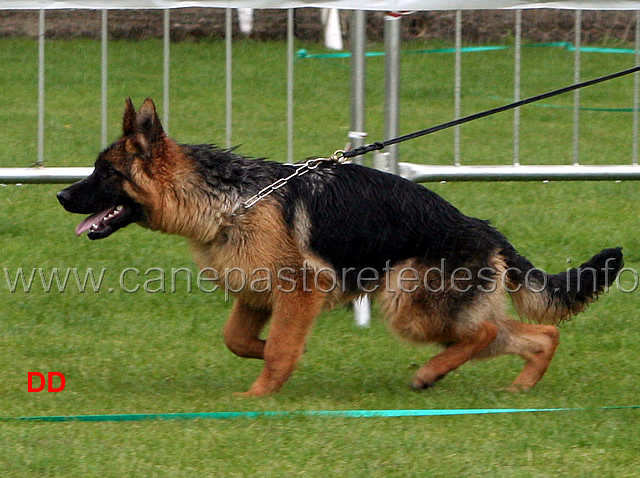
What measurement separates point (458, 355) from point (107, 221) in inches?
75.0

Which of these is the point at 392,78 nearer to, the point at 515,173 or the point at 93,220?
the point at 515,173

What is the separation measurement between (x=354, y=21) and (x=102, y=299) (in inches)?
101

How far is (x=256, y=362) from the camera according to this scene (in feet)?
20.9

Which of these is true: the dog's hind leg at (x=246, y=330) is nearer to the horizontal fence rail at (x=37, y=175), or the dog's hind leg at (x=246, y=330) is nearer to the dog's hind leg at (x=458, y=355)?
the dog's hind leg at (x=458, y=355)

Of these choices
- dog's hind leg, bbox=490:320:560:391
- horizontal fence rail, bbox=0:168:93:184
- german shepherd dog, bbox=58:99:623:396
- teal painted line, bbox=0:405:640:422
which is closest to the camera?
teal painted line, bbox=0:405:640:422

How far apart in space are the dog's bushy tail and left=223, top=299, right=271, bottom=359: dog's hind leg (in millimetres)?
1344

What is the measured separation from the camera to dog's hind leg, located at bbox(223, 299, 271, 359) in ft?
Answer: 19.1

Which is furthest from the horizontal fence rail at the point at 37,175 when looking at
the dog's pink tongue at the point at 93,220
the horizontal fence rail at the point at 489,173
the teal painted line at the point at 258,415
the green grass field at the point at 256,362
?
the teal painted line at the point at 258,415

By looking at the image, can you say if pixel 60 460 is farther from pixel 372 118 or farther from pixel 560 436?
pixel 372 118

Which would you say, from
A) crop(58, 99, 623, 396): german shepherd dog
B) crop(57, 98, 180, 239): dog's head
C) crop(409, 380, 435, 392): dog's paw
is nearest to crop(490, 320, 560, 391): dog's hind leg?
crop(58, 99, 623, 396): german shepherd dog

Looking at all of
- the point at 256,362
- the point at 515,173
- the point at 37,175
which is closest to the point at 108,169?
the point at 37,175

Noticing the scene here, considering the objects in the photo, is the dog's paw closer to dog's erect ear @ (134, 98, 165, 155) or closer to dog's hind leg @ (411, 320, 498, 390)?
dog's hind leg @ (411, 320, 498, 390)

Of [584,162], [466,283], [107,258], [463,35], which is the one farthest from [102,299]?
[463,35]

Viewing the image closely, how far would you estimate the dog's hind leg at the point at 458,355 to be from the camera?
5.56 meters
